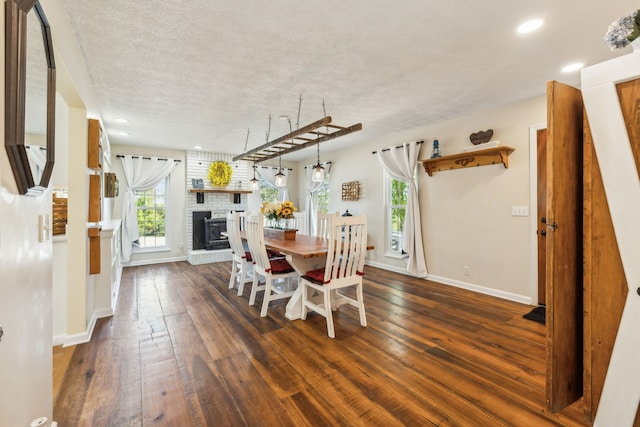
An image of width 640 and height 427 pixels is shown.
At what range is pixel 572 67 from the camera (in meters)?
2.64

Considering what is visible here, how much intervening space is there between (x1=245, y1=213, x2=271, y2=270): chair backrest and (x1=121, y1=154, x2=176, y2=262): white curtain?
11.5 ft

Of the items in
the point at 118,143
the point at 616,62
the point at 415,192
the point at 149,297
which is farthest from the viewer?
the point at 118,143

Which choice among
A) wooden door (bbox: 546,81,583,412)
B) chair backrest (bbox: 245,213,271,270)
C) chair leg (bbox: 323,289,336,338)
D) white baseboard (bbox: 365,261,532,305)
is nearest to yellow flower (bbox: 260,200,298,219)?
chair backrest (bbox: 245,213,271,270)

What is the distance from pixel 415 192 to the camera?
4551 millimetres

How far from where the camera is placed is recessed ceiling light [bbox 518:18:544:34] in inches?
77.0

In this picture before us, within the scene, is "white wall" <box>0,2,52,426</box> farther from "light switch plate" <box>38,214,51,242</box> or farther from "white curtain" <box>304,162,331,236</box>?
"white curtain" <box>304,162,331,236</box>

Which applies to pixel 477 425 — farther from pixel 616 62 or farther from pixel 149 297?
pixel 149 297

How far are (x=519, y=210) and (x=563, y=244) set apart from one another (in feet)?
7.44

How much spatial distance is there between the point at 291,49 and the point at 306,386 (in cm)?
246

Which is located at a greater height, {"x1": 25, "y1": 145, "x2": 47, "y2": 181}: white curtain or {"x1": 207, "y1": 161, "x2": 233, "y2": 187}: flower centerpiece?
{"x1": 207, "y1": 161, "x2": 233, "y2": 187}: flower centerpiece

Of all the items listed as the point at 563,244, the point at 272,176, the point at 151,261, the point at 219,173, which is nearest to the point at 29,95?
the point at 563,244

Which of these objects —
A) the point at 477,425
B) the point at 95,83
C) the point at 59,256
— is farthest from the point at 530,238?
the point at 95,83

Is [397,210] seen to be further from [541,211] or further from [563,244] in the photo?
[563,244]

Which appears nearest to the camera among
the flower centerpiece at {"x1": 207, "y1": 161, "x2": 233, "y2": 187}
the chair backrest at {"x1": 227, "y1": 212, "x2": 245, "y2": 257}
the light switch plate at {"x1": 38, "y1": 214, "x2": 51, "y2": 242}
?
the light switch plate at {"x1": 38, "y1": 214, "x2": 51, "y2": 242}
